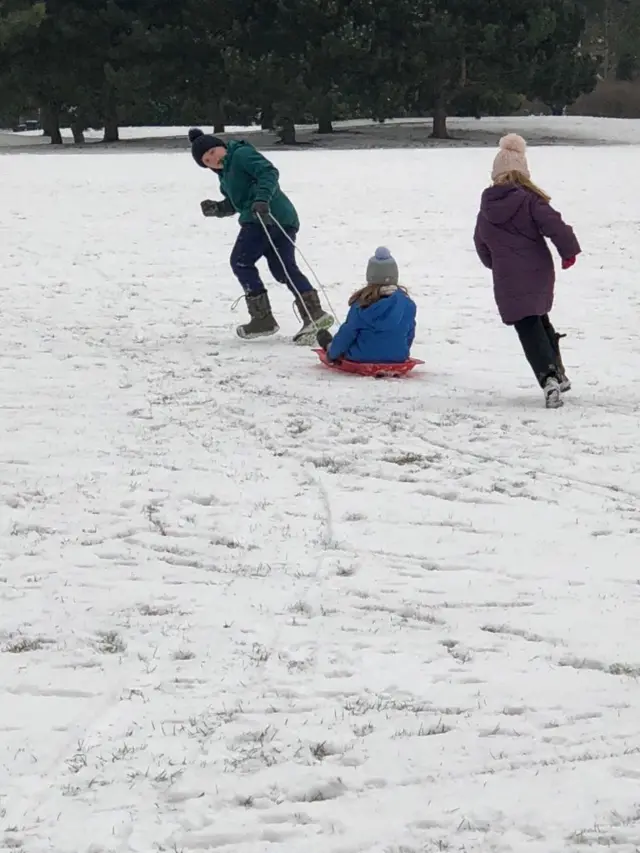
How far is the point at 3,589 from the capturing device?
412 centimetres

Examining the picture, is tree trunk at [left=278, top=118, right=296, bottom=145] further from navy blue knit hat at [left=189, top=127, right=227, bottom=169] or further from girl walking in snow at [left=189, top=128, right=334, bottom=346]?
girl walking in snow at [left=189, top=128, right=334, bottom=346]

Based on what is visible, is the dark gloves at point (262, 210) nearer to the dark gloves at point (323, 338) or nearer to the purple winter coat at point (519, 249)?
the dark gloves at point (323, 338)

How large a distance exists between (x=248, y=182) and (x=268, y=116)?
3194 centimetres

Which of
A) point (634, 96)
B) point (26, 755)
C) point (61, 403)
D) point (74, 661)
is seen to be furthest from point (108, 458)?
point (634, 96)

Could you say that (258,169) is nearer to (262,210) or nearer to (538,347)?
(262,210)

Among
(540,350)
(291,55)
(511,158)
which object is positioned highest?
(291,55)

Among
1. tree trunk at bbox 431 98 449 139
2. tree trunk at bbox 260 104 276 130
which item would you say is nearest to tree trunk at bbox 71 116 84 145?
tree trunk at bbox 260 104 276 130

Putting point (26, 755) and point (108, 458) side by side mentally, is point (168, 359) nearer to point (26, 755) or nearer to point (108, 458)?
point (108, 458)

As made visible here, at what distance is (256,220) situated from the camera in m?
8.80

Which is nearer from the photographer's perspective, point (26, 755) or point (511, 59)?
point (26, 755)

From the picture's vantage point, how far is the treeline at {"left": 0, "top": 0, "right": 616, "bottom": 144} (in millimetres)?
34812

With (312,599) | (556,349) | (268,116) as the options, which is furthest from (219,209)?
(268,116)

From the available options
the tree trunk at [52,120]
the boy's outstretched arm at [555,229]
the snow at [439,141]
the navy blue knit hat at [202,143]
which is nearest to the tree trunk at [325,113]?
the snow at [439,141]

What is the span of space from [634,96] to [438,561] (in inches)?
2073
